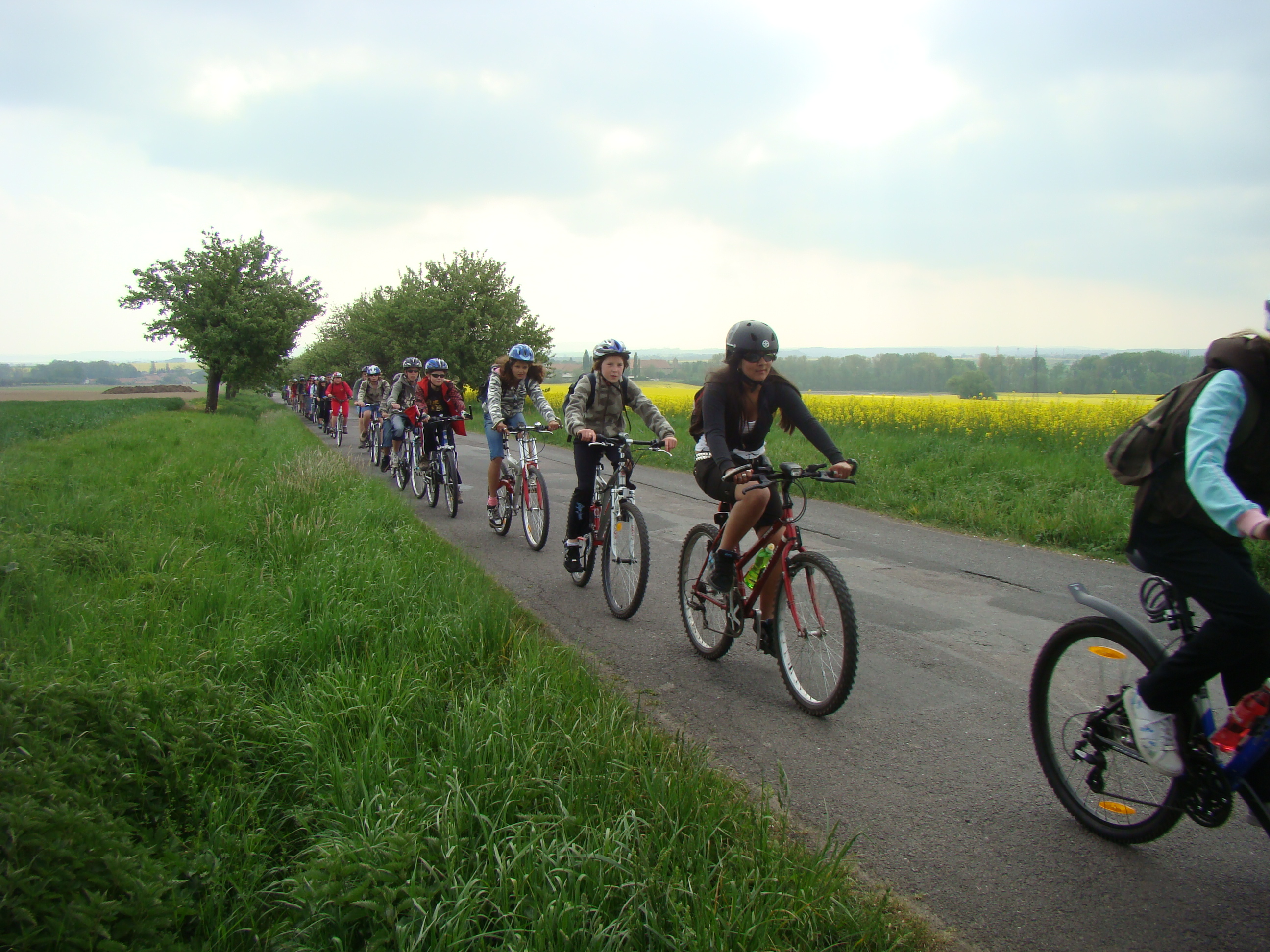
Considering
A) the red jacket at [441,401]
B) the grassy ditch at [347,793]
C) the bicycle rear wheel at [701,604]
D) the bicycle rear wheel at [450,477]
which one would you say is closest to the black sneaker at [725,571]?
the bicycle rear wheel at [701,604]

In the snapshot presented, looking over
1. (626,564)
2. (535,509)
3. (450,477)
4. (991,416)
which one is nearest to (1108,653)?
(626,564)

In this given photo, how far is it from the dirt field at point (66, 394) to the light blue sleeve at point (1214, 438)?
9.08 metres

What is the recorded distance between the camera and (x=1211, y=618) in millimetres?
2539

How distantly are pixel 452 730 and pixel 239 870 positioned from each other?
2.90 ft

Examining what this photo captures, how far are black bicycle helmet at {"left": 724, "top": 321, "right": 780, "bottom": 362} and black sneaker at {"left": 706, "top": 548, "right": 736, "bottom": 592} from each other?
3.75 feet

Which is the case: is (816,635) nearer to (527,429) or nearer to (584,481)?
(584,481)

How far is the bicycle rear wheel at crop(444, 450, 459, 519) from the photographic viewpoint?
1048 centimetres

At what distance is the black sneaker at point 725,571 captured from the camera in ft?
14.8

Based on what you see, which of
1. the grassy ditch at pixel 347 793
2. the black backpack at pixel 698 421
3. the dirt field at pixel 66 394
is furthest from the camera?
the dirt field at pixel 66 394

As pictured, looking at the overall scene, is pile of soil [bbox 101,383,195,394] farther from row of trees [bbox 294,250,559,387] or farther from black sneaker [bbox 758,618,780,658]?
black sneaker [bbox 758,618,780,658]

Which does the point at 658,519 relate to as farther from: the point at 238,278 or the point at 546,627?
the point at 238,278

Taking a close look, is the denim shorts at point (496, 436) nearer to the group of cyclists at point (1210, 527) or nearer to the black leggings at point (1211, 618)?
the group of cyclists at point (1210, 527)

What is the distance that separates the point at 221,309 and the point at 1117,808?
40032mm

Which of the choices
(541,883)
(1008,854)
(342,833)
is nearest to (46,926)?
(342,833)
